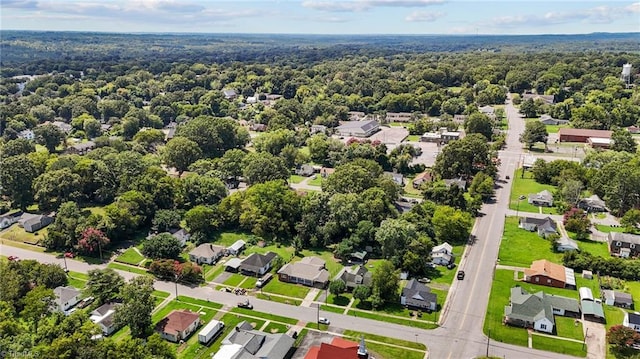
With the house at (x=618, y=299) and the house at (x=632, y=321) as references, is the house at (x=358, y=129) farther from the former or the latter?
the house at (x=632, y=321)

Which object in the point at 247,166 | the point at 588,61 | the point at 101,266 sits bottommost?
the point at 101,266

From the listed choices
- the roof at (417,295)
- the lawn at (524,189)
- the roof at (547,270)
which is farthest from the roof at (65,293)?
the lawn at (524,189)

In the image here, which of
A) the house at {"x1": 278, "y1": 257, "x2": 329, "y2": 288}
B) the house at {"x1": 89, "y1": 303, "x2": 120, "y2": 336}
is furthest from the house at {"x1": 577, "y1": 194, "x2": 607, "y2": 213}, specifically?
the house at {"x1": 89, "y1": 303, "x2": 120, "y2": 336}

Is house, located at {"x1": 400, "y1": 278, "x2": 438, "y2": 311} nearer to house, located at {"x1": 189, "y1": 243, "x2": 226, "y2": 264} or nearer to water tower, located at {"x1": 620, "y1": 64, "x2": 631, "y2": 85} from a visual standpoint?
house, located at {"x1": 189, "y1": 243, "x2": 226, "y2": 264}

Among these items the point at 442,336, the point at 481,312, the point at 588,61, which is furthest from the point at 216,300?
the point at 588,61

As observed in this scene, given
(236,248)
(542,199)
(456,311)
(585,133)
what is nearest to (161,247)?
(236,248)

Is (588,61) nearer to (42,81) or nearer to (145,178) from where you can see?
(145,178)
